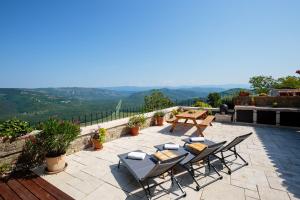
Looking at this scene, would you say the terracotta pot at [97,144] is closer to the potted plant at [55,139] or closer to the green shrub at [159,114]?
the potted plant at [55,139]

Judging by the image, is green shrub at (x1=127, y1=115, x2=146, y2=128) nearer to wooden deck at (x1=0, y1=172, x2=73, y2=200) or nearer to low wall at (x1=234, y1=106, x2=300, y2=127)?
wooden deck at (x1=0, y1=172, x2=73, y2=200)

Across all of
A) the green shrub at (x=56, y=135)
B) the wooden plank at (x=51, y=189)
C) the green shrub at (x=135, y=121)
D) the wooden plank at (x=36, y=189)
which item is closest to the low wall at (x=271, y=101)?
the green shrub at (x=135, y=121)

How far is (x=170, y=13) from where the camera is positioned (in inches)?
439

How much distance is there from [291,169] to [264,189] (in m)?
1.35

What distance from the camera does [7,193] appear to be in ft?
10.9

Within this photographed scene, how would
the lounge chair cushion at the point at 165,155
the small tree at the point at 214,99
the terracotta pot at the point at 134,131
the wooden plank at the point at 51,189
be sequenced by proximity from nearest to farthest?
the wooden plank at the point at 51,189 < the lounge chair cushion at the point at 165,155 < the terracotta pot at the point at 134,131 < the small tree at the point at 214,99

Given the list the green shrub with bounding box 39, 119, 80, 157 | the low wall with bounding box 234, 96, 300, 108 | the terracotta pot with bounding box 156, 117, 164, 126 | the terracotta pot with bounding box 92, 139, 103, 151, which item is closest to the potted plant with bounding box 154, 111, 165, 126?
the terracotta pot with bounding box 156, 117, 164, 126

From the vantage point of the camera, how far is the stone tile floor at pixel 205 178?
3189mm

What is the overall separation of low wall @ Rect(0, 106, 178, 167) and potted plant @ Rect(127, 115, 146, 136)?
0.61 ft

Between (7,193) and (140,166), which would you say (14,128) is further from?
(140,166)

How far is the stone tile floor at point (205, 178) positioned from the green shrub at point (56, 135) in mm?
516

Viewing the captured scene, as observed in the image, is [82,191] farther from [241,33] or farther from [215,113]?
[241,33]

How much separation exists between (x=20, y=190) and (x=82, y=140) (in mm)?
2201

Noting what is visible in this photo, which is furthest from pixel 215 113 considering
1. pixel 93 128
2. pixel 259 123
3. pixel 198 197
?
pixel 198 197
